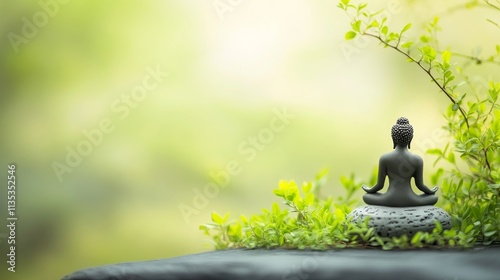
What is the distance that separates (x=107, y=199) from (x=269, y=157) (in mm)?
684

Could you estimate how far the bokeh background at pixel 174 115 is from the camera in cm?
263

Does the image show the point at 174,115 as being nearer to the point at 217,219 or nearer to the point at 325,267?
the point at 217,219

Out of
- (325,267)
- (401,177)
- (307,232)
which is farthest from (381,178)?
(325,267)

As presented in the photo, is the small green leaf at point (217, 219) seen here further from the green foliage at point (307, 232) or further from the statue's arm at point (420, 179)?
the statue's arm at point (420, 179)

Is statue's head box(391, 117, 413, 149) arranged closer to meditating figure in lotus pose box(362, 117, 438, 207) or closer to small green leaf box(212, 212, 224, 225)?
meditating figure in lotus pose box(362, 117, 438, 207)

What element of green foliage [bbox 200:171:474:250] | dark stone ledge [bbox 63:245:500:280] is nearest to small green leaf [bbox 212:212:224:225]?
green foliage [bbox 200:171:474:250]

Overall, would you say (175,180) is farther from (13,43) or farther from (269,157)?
(13,43)

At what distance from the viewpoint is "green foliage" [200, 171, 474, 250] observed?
147cm

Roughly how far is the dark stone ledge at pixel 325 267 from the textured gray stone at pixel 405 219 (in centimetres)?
7

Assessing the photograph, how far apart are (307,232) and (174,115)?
1.26 m

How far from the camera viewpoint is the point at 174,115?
8.80 feet

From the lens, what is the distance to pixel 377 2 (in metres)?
2.61

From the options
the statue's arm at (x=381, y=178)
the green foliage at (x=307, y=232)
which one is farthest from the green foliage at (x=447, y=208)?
the statue's arm at (x=381, y=178)

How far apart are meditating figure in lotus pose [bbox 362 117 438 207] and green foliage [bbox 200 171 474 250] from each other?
85 millimetres
